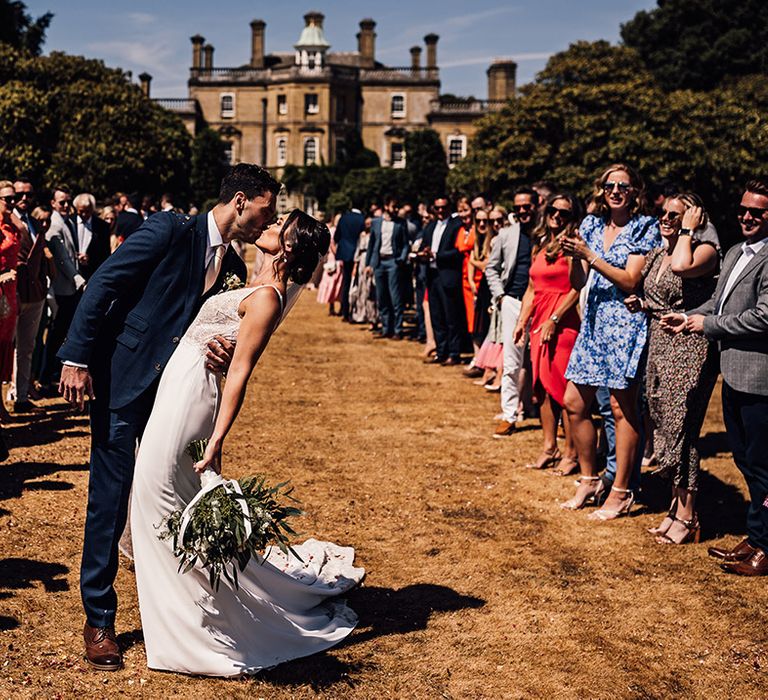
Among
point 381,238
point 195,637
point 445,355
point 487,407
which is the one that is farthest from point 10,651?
point 381,238

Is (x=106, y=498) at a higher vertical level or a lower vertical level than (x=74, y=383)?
lower

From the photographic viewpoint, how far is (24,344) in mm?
10164

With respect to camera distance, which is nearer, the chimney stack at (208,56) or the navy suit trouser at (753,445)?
the navy suit trouser at (753,445)

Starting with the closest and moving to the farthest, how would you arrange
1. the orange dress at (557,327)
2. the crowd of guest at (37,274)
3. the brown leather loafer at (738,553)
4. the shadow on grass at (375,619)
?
the shadow on grass at (375,619) < the brown leather loafer at (738,553) < the orange dress at (557,327) < the crowd of guest at (37,274)

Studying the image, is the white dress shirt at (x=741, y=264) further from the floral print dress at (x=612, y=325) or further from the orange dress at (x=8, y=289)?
the orange dress at (x=8, y=289)

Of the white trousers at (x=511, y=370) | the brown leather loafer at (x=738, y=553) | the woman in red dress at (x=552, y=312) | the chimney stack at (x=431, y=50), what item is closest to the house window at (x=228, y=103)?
the chimney stack at (x=431, y=50)

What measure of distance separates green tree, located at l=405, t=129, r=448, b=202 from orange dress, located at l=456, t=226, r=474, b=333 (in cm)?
5429

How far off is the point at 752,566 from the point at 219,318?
3.95 meters

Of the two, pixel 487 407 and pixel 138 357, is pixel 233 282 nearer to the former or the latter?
pixel 138 357

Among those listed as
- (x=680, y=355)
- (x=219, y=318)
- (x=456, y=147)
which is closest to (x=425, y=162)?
(x=456, y=147)

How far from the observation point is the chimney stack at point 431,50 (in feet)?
285

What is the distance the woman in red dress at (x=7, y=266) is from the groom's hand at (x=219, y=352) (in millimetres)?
4947

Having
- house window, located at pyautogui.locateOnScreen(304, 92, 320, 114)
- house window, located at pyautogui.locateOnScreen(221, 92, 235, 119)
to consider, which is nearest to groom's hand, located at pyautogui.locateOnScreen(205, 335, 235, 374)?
house window, located at pyautogui.locateOnScreen(304, 92, 320, 114)

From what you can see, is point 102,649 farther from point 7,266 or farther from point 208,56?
point 208,56
